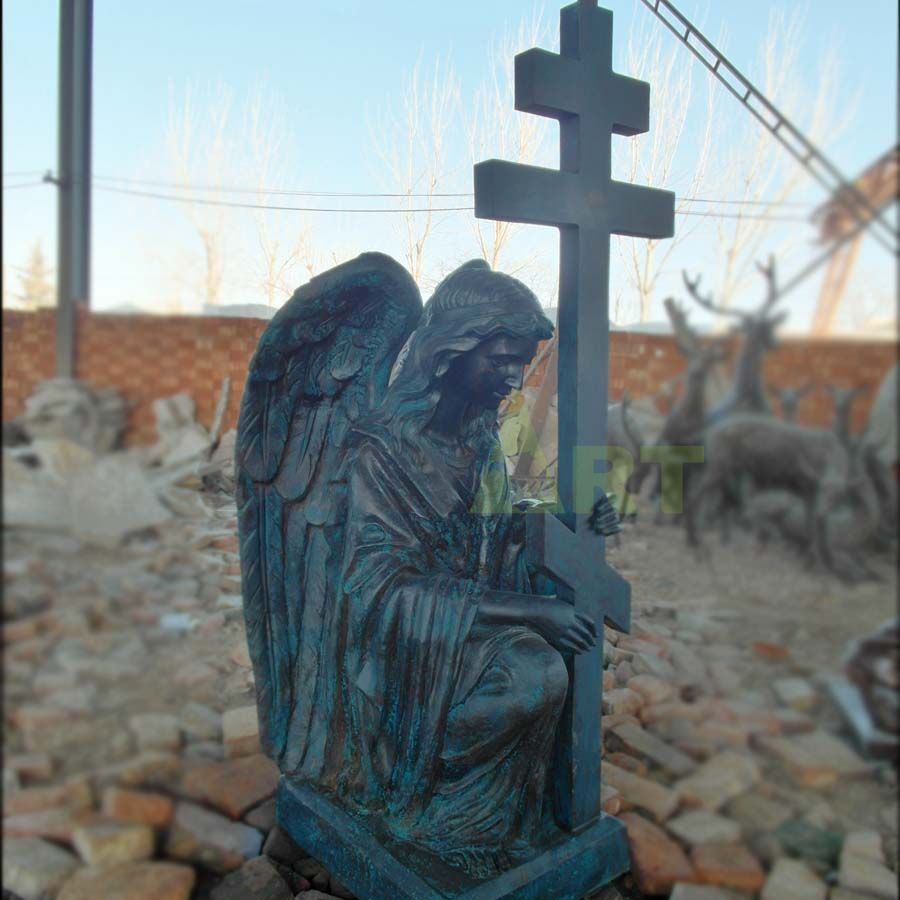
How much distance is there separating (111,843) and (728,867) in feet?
4.52

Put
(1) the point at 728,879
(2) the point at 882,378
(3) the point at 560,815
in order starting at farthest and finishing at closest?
(1) the point at 728,879 → (3) the point at 560,815 → (2) the point at 882,378

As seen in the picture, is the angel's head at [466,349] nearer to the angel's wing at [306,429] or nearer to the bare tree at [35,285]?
the angel's wing at [306,429]

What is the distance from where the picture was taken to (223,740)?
2.64 meters

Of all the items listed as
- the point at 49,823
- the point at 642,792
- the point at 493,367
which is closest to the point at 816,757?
the point at 642,792

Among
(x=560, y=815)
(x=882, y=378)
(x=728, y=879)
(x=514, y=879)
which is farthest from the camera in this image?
(x=728, y=879)

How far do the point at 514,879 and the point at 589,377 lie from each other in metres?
0.99

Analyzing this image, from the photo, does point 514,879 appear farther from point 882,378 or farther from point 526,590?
point 882,378

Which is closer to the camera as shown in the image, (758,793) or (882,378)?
(882,378)

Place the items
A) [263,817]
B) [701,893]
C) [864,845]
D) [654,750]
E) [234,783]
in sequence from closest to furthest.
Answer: [701,893] < [864,845] < [263,817] < [234,783] < [654,750]

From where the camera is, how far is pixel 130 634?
6.80 ft

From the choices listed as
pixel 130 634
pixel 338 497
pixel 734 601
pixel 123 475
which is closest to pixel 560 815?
pixel 734 601

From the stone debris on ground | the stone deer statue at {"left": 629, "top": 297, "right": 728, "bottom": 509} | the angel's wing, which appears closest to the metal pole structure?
the stone debris on ground

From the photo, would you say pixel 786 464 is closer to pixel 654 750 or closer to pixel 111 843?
pixel 654 750

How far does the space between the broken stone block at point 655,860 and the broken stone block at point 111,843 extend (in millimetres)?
1073
